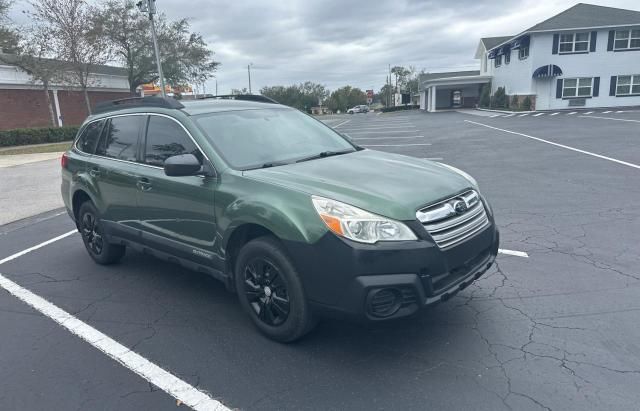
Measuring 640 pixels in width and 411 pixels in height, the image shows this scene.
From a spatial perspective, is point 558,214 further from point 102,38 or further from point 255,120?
point 102,38

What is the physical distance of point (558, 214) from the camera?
648cm

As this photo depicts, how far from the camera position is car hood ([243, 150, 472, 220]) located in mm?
3049

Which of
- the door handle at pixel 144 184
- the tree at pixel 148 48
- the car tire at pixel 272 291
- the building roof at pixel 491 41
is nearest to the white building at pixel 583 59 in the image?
the building roof at pixel 491 41

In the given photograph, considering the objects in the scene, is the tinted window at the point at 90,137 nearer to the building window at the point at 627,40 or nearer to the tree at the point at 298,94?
the building window at the point at 627,40

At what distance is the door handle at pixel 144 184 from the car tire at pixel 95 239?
109cm

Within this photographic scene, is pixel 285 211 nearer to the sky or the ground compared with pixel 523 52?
nearer to the ground

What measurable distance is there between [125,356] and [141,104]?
2.50 meters

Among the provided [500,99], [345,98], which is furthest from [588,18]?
[345,98]

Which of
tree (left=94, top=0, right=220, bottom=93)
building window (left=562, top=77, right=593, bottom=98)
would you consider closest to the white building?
building window (left=562, top=77, right=593, bottom=98)

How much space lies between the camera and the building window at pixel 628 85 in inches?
1249

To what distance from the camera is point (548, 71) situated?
1251 inches

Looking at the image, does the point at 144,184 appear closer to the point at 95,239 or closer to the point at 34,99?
the point at 95,239

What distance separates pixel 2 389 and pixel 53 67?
1080 inches

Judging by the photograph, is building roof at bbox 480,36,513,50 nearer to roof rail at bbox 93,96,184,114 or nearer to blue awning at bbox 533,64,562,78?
blue awning at bbox 533,64,562,78
